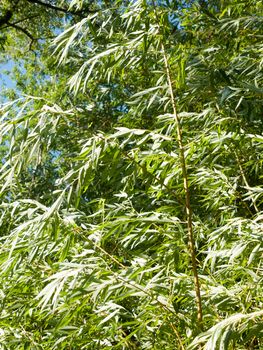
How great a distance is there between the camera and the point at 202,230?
2.56 metres

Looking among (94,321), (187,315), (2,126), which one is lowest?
(187,315)

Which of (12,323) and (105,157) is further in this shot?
(12,323)

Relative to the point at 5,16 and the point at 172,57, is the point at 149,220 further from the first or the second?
the point at 5,16

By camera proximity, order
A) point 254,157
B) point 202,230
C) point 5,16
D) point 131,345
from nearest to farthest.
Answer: point 131,345
point 202,230
point 254,157
point 5,16

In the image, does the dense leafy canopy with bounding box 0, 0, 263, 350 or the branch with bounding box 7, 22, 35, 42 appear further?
the branch with bounding box 7, 22, 35, 42

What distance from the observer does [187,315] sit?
79.4 inches

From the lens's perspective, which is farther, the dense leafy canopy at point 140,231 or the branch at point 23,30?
the branch at point 23,30

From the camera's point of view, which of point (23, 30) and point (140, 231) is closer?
point (140, 231)

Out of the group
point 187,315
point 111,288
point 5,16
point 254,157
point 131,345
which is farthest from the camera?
point 5,16

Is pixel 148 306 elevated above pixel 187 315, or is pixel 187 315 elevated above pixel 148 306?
pixel 148 306

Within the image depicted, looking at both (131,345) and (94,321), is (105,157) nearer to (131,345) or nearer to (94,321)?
(94,321)

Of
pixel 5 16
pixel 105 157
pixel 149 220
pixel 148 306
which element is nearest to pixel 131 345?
pixel 148 306

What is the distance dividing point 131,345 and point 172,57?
1.31 metres

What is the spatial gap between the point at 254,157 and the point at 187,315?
1073 millimetres
